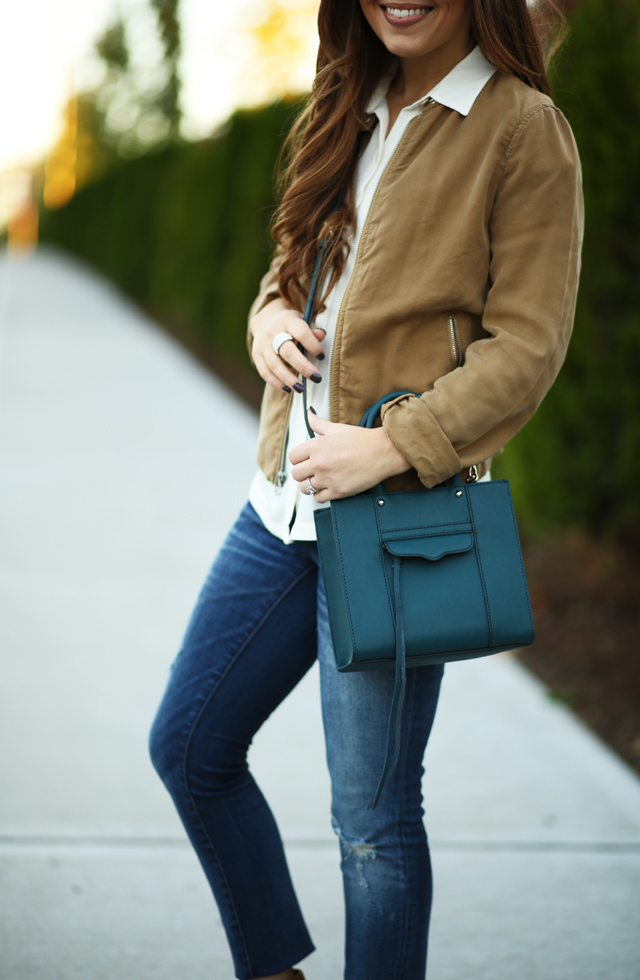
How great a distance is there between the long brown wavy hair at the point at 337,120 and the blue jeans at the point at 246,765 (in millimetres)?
449

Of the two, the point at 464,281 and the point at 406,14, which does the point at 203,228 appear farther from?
the point at 464,281

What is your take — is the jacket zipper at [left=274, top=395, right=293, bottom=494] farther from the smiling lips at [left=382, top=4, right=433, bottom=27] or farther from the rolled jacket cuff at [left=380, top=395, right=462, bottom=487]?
the smiling lips at [left=382, top=4, right=433, bottom=27]

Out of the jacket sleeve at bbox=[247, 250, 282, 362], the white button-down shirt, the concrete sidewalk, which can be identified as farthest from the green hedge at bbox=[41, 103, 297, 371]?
the white button-down shirt

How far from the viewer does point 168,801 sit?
2.73m

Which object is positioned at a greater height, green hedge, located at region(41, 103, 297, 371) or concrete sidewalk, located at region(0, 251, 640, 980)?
green hedge, located at region(41, 103, 297, 371)

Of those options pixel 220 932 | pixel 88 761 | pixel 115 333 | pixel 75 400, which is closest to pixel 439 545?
pixel 220 932

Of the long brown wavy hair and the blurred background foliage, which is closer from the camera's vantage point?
the long brown wavy hair

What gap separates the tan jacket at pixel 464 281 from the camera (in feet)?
4.43

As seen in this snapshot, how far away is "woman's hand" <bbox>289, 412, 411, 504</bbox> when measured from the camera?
53.6 inches

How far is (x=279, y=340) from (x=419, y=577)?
1.45ft

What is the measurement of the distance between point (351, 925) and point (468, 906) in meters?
0.86

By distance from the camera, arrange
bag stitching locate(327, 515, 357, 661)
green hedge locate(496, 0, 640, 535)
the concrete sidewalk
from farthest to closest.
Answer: green hedge locate(496, 0, 640, 535) < the concrete sidewalk < bag stitching locate(327, 515, 357, 661)

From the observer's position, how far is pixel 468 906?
2.29 metres

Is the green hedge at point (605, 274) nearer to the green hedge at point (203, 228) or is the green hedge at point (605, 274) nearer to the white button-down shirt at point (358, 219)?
the green hedge at point (203, 228)
